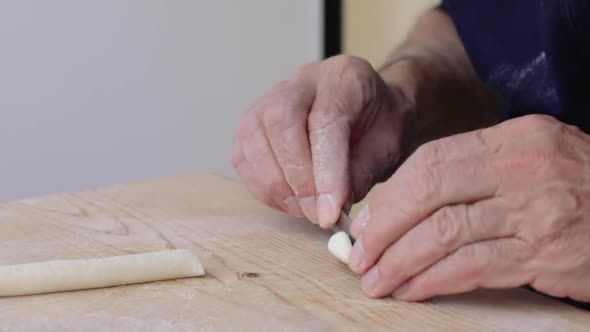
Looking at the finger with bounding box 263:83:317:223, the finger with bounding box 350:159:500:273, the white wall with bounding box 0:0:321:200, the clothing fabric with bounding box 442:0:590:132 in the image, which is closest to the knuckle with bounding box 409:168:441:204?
the finger with bounding box 350:159:500:273

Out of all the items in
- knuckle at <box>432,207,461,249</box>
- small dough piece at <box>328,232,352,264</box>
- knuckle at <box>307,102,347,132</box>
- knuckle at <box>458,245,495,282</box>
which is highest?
knuckle at <box>307,102,347,132</box>

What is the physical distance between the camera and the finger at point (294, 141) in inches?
36.9

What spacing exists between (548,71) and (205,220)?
1.59 ft

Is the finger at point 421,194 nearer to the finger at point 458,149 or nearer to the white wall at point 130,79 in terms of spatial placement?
the finger at point 458,149

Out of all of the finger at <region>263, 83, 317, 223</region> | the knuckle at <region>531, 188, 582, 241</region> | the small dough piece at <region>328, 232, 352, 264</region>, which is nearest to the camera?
the knuckle at <region>531, 188, 582, 241</region>

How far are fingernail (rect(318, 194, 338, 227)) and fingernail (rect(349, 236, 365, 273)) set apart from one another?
0.10m

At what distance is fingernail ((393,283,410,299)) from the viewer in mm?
756

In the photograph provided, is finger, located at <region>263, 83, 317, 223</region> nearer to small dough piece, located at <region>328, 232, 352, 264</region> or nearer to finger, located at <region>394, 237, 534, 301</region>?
small dough piece, located at <region>328, 232, 352, 264</region>

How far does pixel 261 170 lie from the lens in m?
1.00

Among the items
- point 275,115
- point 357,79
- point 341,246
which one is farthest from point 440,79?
point 341,246

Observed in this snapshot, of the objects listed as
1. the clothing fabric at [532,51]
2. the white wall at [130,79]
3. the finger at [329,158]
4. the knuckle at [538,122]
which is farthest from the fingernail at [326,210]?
the white wall at [130,79]

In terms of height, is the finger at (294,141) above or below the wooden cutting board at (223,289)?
above

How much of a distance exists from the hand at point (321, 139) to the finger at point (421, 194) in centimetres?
13

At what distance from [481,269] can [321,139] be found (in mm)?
278
